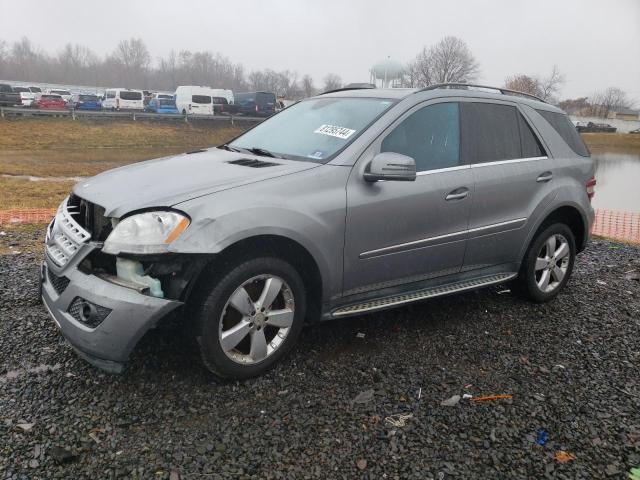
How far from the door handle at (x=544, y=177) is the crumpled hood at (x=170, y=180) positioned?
2045 mm

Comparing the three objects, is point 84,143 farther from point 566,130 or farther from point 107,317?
point 107,317

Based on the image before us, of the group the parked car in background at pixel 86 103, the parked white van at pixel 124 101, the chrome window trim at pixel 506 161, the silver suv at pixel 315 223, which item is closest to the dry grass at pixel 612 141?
the parked white van at pixel 124 101

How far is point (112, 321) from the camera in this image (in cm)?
258

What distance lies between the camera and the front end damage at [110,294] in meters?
2.59

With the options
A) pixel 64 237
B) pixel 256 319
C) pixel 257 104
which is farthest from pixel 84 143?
pixel 256 319

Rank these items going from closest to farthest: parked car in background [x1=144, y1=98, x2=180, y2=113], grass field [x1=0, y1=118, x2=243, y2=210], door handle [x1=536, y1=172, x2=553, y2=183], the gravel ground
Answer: the gravel ground
door handle [x1=536, y1=172, x2=553, y2=183]
grass field [x1=0, y1=118, x2=243, y2=210]
parked car in background [x1=144, y1=98, x2=180, y2=113]

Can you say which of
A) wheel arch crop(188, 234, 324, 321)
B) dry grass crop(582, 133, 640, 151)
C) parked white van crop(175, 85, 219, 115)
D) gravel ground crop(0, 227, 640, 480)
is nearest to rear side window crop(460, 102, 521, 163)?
gravel ground crop(0, 227, 640, 480)

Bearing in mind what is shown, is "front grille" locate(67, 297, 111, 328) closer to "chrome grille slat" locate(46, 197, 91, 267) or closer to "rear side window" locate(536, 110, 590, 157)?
"chrome grille slat" locate(46, 197, 91, 267)

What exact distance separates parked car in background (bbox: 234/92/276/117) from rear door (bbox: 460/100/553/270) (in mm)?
36344

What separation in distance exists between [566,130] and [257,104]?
36.7 meters

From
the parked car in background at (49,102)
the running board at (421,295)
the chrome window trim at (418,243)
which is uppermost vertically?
the parked car in background at (49,102)

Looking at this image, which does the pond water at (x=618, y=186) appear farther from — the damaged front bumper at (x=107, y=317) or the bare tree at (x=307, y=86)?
the bare tree at (x=307, y=86)

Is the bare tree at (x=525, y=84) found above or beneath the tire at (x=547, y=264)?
above

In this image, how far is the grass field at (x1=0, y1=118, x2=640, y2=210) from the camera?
19.3 m
